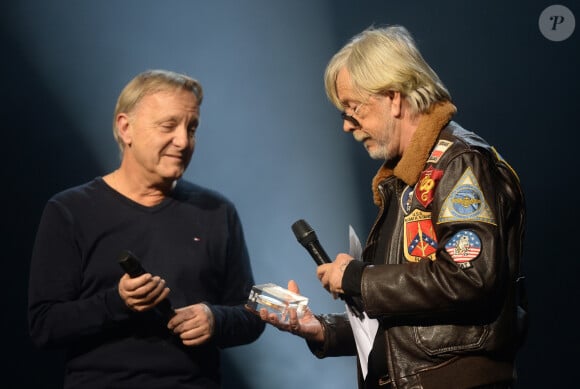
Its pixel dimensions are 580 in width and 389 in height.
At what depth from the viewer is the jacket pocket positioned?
1824mm

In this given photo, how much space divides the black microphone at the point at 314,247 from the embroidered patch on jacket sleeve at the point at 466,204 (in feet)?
1.14

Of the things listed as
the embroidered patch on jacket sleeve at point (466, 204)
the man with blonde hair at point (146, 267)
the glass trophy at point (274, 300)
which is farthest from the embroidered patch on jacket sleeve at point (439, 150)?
the man with blonde hair at point (146, 267)

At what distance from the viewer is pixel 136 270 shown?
205 centimetres

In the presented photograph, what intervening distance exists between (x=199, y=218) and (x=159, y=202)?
0.13 m

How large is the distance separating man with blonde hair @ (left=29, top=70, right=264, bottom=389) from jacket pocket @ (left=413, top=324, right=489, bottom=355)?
652 mm

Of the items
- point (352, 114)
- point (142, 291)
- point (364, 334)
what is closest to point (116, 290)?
point (142, 291)

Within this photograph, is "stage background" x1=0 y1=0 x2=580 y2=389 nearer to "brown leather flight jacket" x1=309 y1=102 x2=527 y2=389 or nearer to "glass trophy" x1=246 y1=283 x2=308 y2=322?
"glass trophy" x1=246 y1=283 x2=308 y2=322

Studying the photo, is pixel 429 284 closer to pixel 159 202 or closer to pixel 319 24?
pixel 159 202

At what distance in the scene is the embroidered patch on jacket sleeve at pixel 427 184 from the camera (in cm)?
188

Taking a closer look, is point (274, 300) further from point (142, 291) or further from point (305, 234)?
point (142, 291)

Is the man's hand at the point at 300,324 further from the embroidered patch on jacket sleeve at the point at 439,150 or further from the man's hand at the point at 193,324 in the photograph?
the embroidered patch on jacket sleeve at the point at 439,150

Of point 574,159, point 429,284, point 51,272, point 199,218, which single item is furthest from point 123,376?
point 574,159

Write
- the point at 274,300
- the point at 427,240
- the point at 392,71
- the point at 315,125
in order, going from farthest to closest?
the point at 315,125, the point at 274,300, the point at 392,71, the point at 427,240

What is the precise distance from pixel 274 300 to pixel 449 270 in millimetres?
538
